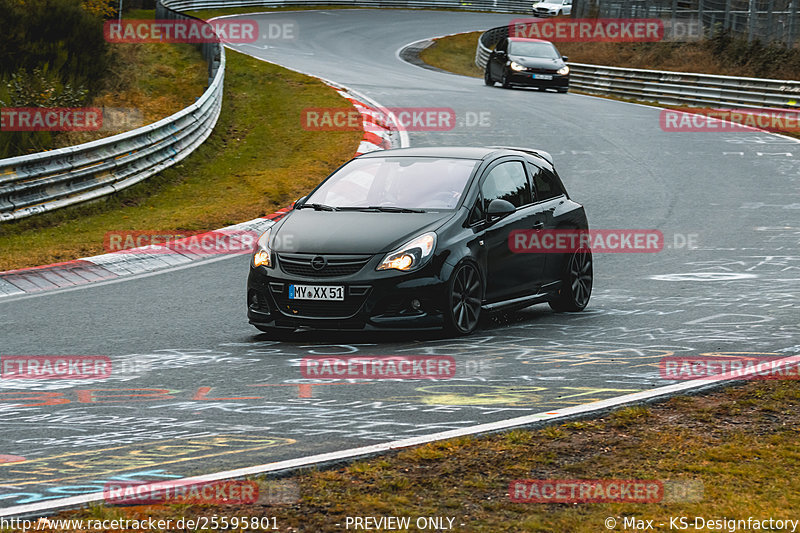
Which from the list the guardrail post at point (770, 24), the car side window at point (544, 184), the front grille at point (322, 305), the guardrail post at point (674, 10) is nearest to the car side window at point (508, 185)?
the car side window at point (544, 184)

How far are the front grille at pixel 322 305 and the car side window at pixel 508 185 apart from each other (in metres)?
1.73

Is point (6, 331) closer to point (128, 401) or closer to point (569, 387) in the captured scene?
point (128, 401)

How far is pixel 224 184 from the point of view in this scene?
18.3 metres

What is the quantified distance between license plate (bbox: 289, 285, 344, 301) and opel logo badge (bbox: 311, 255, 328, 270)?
6.1 inches

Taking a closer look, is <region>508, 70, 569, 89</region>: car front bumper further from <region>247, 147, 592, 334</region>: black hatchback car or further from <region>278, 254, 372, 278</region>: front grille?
<region>278, 254, 372, 278</region>: front grille

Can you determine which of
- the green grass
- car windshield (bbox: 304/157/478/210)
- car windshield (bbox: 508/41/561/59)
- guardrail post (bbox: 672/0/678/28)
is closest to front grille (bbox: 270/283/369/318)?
car windshield (bbox: 304/157/478/210)

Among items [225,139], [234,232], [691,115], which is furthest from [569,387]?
[691,115]

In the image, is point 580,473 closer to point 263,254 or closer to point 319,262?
point 319,262

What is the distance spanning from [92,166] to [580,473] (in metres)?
11.9

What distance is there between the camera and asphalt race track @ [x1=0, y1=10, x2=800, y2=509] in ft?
20.5

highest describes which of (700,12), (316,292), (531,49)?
(700,12)

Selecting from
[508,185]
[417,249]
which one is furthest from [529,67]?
[417,249]

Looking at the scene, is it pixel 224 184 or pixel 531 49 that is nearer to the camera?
pixel 224 184

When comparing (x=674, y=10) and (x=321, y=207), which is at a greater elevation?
(x=674, y=10)
